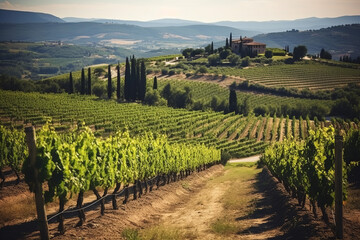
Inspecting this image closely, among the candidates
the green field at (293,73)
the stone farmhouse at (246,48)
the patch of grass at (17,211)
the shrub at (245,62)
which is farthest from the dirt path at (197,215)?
the stone farmhouse at (246,48)

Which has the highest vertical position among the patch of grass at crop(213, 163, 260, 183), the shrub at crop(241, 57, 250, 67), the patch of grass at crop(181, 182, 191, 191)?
the shrub at crop(241, 57, 250, 67)

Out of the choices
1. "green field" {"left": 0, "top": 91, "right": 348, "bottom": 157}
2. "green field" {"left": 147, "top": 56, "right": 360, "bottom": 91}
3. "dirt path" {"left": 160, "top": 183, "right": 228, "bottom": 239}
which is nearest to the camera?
"dirt path" {"left": 160, "top": 183, "right": 228, "bottom": 239}

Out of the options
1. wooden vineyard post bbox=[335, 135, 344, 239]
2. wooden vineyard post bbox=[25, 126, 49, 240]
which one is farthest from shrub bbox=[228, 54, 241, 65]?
wooden vineyard post bbox=[25, 126, 49, 240]

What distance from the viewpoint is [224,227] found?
1678 centimetres

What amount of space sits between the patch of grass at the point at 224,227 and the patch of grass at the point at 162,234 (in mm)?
1718

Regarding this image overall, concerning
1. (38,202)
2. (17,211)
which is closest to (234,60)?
(17,211)

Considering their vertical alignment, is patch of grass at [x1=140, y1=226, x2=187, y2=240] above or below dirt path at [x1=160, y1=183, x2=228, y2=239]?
above

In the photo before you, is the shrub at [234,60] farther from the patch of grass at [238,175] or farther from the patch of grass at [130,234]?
the patch of grass at [130,234]

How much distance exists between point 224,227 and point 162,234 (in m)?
3.38

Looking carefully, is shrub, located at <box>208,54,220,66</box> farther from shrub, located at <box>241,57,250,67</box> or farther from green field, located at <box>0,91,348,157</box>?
green field, located at <box>0,91,348,157</box>

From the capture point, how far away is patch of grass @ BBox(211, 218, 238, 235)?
52.9 ft

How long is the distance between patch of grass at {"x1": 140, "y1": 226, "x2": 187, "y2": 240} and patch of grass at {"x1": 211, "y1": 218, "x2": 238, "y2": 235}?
172 centimetres

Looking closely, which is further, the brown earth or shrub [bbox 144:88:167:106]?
shrub [bbox 144:88:167:106]

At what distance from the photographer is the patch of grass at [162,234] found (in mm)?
15102
